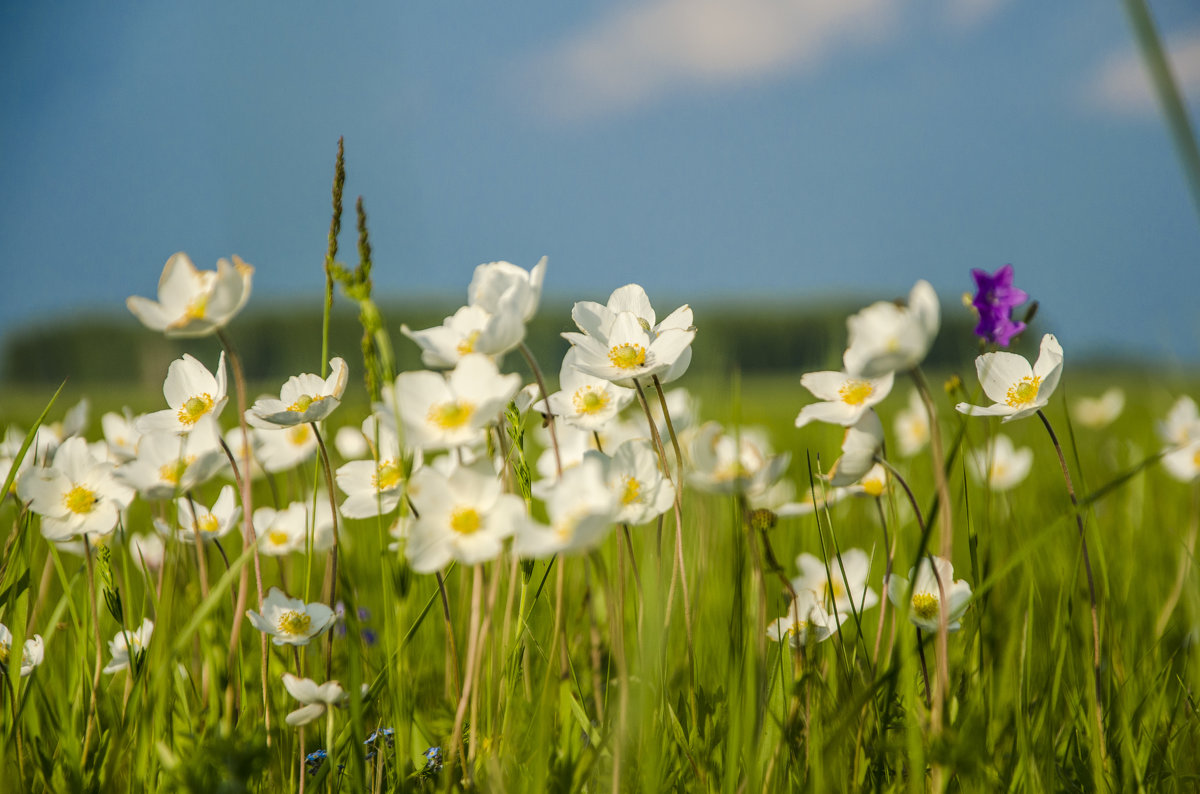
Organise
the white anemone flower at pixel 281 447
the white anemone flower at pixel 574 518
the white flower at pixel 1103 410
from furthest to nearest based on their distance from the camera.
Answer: the white flower at pixel 1103 410 → the white anemone flower at pixel 281 447 → the white anemone flower at pixel 574 518

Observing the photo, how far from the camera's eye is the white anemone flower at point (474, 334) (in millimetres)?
700

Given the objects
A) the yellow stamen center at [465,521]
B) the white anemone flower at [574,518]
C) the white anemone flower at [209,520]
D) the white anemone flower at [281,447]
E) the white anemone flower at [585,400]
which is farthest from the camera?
the white anemone flower at [281,447]

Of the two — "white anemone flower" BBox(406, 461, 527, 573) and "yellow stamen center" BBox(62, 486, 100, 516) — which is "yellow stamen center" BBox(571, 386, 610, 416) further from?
"yellow stamen center" BBox(62, 486, 100, 516)

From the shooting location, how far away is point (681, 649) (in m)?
1.37

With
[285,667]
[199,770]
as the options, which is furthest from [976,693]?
[285,667]

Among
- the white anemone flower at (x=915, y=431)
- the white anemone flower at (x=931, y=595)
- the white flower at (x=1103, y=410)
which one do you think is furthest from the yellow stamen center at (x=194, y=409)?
the white flower at (x=1103, y=410)

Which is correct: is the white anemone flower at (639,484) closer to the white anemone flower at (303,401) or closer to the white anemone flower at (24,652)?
the white anemone flower at (303,401)

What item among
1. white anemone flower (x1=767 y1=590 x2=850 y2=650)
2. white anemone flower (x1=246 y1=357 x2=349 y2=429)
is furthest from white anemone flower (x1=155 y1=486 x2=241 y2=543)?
white anemone flower (x1=767 y1=590 x2=850 y2=650)

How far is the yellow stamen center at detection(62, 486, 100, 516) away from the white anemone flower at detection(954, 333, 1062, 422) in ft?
3.47

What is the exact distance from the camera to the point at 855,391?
2.83 ft

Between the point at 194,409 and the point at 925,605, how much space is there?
94cm

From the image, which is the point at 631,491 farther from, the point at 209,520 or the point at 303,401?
the point at 209,520

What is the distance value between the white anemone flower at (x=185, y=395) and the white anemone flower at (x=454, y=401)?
1.06 feet

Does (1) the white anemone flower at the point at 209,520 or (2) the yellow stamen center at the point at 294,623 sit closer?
(2) the yellow stamen center at the point at 294,623
